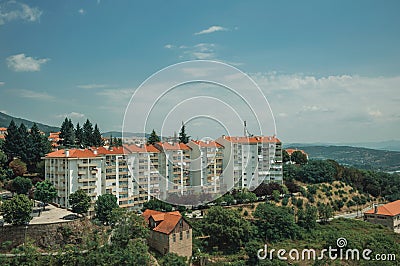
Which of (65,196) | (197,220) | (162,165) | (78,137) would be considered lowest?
(197,220)

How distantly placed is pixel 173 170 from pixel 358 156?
64.2 m

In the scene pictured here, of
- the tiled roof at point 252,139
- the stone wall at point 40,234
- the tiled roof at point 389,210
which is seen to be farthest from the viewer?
the tiled roof at point 389,210

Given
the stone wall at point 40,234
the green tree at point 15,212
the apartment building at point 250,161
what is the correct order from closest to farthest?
the stone wall at point 40,234 < the green tree at point 15,212 < the apartment building at point 250,161

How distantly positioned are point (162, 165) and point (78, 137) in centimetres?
623

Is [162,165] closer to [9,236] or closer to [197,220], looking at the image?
[197,220]

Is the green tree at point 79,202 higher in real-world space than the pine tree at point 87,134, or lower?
lower

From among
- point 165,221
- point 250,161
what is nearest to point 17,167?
point 165,221

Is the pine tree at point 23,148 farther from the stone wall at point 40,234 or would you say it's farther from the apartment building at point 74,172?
the stone wall at point 40,234

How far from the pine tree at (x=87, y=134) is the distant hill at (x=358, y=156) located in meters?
45.8

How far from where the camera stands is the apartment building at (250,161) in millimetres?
13656

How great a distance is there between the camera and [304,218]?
12.5 meters

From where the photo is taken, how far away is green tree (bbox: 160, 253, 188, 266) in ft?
26.3

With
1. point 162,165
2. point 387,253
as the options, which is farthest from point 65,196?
point 387,253

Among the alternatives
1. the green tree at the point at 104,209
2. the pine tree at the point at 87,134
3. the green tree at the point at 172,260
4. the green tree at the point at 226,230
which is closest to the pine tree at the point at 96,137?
the pine tree at the point at 87,134
